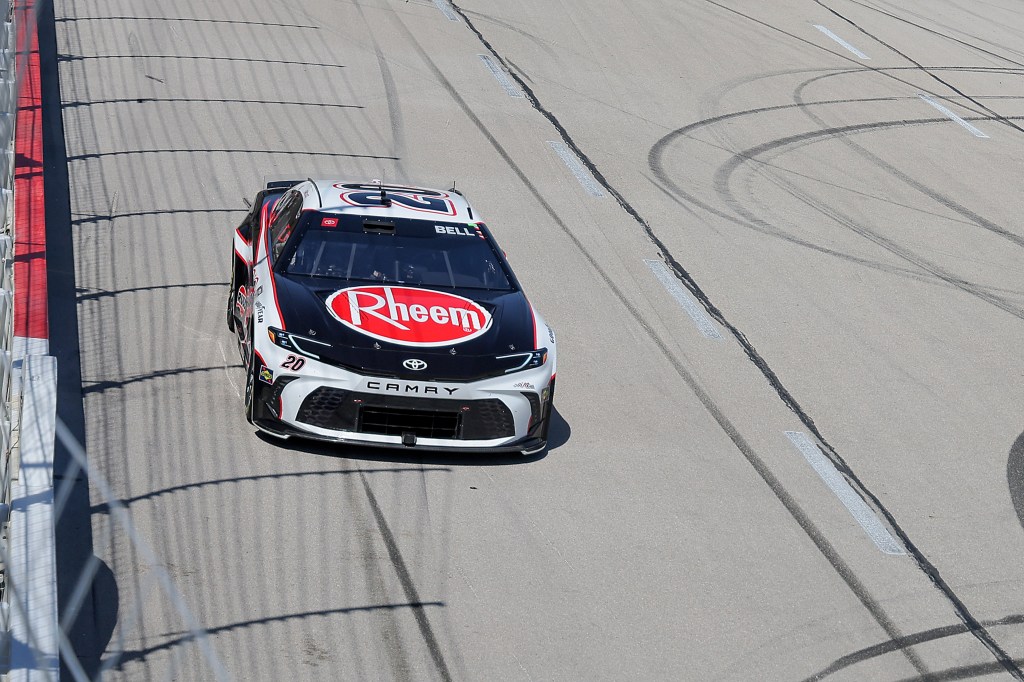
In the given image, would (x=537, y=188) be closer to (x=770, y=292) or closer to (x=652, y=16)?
(x=770, y=292)

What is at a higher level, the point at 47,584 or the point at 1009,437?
the point at 47,584

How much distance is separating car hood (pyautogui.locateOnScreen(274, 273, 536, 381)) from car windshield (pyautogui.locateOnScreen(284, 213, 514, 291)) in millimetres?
155

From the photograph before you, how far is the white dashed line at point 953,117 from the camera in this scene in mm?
18233

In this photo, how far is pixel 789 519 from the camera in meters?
7.82

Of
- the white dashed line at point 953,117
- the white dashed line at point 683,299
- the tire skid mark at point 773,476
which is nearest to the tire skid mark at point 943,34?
the white dashed line at point 953,117

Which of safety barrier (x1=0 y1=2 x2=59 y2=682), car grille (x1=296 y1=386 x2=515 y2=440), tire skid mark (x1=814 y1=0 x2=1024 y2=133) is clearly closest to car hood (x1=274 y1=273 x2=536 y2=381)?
car grille (x1=296 y1=386 x2=515 y2=440)

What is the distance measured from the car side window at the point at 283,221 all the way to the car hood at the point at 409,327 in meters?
0.49

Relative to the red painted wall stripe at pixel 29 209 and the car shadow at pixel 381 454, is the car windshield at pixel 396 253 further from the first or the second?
the red painted wall stripe at pixel 29 209

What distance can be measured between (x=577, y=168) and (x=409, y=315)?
24.1 ft

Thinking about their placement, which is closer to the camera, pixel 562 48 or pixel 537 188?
pixel 537 188

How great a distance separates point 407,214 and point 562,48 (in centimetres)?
1126

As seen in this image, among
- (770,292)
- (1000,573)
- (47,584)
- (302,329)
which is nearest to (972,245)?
(770,292)

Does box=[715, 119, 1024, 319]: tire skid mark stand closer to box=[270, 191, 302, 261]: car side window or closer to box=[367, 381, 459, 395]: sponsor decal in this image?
box=[270, 191, 302, 261]: car side window

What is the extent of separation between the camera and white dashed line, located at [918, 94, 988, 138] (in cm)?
1823
